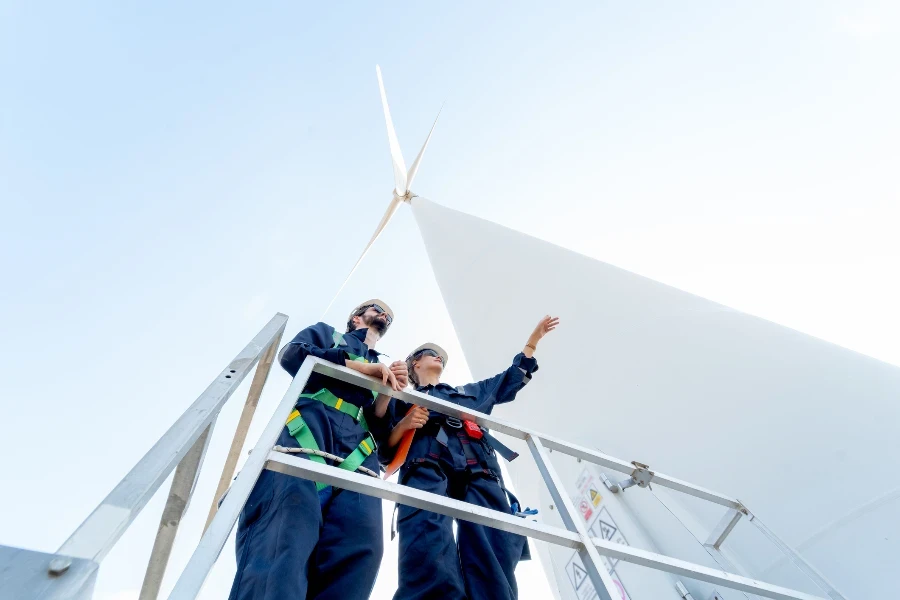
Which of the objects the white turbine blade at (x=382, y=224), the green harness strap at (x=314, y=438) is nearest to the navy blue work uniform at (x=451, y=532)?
the green harness strap at (x=314, y=438)

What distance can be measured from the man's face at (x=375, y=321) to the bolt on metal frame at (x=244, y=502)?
123 centimetres

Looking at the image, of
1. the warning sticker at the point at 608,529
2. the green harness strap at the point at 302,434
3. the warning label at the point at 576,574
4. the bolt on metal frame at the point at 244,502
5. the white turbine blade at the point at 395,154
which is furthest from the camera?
the white turbine blade at the point at 395,154

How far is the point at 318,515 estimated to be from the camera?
215 cm

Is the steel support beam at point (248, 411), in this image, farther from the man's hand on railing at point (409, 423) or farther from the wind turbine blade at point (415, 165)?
the wind turbine blade at point (415, 165)

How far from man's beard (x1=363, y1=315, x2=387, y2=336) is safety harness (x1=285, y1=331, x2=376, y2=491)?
740mm

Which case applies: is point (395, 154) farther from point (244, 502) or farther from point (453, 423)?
point (244, 502)

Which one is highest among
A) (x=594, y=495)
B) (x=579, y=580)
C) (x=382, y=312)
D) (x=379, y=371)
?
(x=382, y=312)

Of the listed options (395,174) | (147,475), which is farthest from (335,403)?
(395,174)

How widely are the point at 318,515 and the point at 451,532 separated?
0.67 m

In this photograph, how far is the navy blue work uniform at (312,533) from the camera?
73.4 inches

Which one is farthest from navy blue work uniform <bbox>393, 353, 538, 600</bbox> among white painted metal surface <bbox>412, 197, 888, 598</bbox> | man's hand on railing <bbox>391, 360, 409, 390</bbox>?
white painted metal surface <bbox>412, 197, 888, 598</bbox>

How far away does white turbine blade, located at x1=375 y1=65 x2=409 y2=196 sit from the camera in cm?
959

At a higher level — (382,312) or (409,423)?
(382,312)

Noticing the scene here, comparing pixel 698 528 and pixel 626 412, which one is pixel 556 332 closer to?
pixel 626 412
